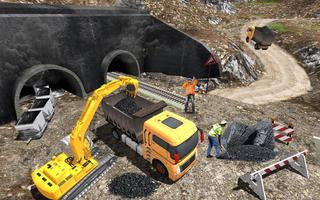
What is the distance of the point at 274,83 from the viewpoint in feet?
75.2

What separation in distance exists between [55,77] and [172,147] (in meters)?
12.1

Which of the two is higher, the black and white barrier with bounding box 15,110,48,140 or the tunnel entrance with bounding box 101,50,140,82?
the tunnel entrance with bounding box 101,50,140,82

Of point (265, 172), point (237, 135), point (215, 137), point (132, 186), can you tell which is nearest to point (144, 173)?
point (132, 186)

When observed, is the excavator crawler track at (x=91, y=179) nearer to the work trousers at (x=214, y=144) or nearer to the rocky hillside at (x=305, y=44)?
the work trousers at (x=214, y=144)

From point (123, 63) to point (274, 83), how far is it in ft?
47.2

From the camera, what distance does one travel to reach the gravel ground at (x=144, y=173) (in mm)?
9805

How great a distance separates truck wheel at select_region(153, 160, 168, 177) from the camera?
33.2ft

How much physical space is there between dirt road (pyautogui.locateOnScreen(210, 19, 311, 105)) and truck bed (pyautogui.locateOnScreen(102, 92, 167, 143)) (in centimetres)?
939

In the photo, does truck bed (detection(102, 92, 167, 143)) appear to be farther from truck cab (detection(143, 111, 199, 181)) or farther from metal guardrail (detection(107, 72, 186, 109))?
metal guardrail (detection(107, 72, 186, 109))

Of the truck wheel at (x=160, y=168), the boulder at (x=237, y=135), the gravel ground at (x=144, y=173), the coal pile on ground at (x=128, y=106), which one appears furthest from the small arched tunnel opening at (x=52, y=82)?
the boulder at (x=237, y=135)

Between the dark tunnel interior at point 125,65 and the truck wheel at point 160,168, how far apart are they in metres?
11.6

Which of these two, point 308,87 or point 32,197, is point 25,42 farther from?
point 308,87

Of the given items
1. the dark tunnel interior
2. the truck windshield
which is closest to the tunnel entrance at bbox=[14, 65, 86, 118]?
the dark tunnel interior

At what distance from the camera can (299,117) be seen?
16.2 meters
